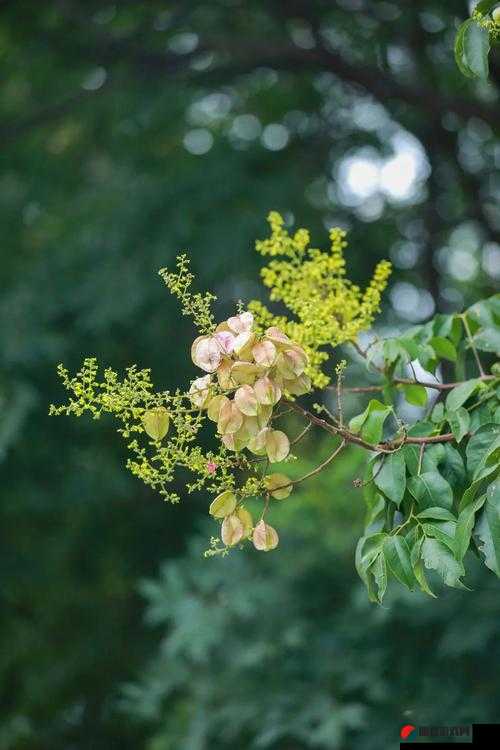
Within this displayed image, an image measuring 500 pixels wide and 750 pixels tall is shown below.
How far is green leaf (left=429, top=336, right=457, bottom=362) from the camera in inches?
62.7

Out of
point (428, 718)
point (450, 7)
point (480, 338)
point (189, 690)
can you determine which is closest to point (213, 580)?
point (189, 690)

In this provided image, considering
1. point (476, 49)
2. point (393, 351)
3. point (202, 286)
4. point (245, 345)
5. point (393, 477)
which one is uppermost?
point (202, 286)

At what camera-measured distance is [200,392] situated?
1.15 meters

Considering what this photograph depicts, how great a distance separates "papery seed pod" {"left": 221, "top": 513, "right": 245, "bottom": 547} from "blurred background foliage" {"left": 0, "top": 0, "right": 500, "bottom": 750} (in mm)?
2785

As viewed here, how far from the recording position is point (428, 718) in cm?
412

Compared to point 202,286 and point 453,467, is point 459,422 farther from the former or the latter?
point 202,286

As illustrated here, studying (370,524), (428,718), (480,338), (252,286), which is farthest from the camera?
(252,286)

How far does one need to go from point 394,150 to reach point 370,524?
14.5 ft

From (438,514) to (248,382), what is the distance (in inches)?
11.4

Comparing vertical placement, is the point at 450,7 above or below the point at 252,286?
above

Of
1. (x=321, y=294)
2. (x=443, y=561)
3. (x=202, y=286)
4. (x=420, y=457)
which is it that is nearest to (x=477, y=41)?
(x=321, y=294)

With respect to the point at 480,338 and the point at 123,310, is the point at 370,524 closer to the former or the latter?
the point at 480,338

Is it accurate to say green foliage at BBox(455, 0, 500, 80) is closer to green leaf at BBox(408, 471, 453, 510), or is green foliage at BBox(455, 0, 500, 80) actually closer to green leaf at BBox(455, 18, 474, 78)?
green leaf at BBox(455, 18, 474, 78)

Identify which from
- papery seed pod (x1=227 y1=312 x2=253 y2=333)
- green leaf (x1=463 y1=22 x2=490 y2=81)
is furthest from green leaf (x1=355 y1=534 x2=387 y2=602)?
green leaf (x1=463 y1=22 x2=490 y2=81)
